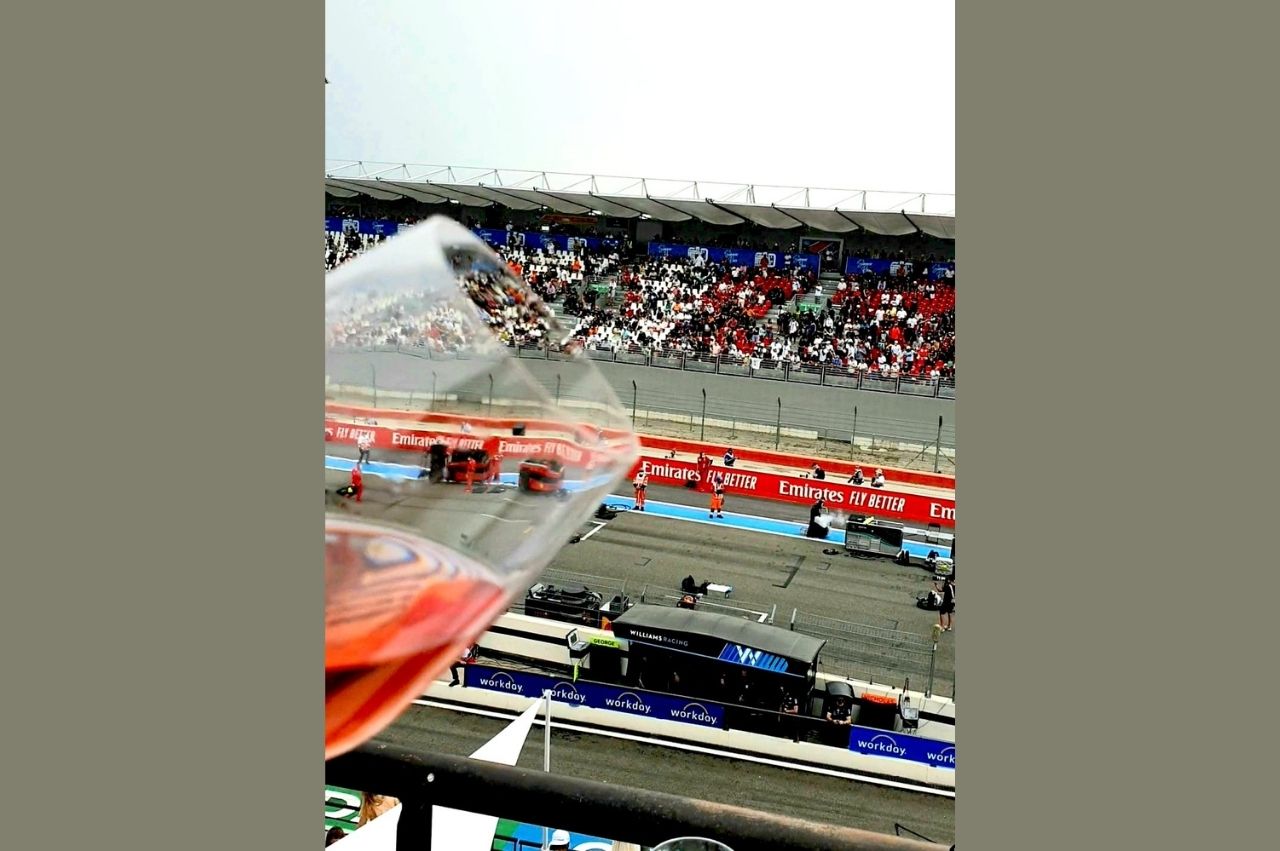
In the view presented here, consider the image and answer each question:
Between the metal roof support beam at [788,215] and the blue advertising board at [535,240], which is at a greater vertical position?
the metal roof support beam at [788,215]

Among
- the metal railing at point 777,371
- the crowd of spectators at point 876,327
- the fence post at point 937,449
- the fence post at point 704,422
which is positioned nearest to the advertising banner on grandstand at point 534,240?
the metal railing at point 777,371

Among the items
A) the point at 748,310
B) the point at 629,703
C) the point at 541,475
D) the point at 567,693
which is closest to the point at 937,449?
the point at 748,310

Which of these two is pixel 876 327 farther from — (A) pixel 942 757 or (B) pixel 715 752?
(B) pixel 715 752

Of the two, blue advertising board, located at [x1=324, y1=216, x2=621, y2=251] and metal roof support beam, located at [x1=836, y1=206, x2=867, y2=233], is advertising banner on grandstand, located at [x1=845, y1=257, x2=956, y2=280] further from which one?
blue advertising board, located at [x1=324, y1=216, x2=621, y2=251]

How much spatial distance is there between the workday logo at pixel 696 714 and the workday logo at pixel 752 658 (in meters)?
0.42

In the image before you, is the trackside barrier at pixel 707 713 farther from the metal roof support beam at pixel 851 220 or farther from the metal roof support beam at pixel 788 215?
the metal roof support beam at pixel 788 215

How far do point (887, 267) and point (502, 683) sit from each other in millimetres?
13801

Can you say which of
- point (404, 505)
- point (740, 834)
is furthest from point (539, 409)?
point (740, 834)

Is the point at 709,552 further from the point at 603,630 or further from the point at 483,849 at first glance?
the point at 483,849

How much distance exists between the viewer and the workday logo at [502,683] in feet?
25.3

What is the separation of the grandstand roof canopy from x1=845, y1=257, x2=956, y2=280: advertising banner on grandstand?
63 cm

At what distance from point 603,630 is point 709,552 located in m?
3.12

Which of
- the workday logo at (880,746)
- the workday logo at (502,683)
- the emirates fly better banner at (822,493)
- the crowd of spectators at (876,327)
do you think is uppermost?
the crowd of spectators at (876,327)

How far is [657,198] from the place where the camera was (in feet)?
60.7
